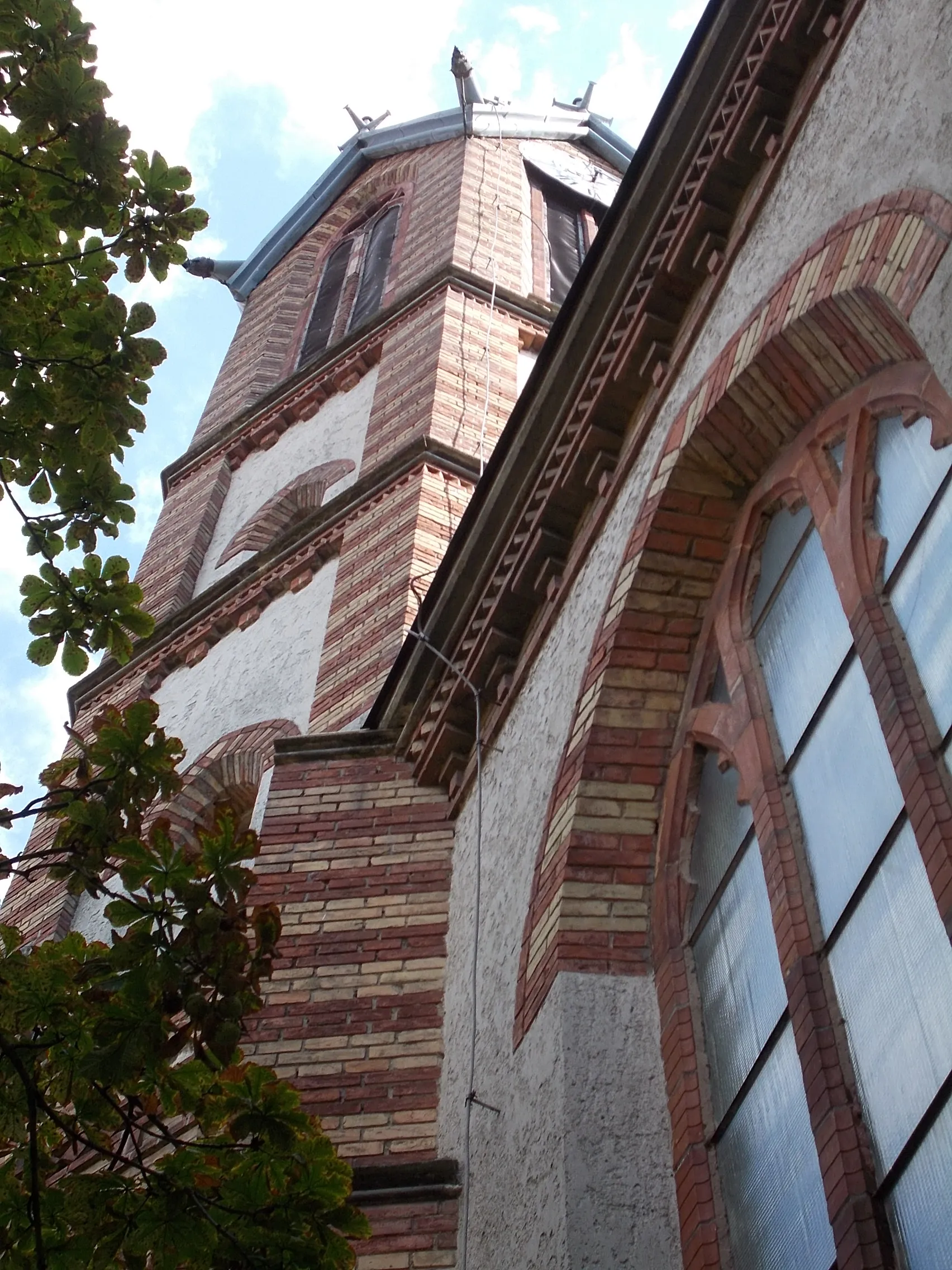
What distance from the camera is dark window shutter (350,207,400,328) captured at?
55.4 ft

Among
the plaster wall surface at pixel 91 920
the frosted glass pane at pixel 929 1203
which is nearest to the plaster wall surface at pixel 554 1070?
the frosted glass pane at pixel 929 1203

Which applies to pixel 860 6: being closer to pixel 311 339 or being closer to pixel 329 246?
pixel 311 339

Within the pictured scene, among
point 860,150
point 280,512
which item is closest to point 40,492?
point 860,150

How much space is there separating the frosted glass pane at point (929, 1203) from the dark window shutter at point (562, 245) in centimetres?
1257

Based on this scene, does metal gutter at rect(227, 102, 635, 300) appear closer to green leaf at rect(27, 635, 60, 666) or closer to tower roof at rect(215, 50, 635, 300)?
tower roof at rect(215, 50, 635, 300)

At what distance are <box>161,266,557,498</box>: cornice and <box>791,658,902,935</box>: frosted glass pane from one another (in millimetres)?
9994

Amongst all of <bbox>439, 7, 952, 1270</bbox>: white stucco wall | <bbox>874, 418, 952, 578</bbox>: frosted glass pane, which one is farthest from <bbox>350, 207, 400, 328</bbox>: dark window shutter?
<bbox>874, 418, 952, 578</bbox>: frosted glass pane

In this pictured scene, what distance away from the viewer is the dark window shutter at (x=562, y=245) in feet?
54.5

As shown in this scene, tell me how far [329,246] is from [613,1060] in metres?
16.4

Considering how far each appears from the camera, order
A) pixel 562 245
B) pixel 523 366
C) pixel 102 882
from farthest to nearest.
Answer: pixel 562 245 → pixel 523 366 → pixel 102 882

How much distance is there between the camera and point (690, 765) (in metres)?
5.76

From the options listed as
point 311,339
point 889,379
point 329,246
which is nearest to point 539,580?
point 889,379

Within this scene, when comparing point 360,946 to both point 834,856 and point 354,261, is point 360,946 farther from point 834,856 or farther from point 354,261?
point 354,261

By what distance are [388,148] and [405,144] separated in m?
0.43
